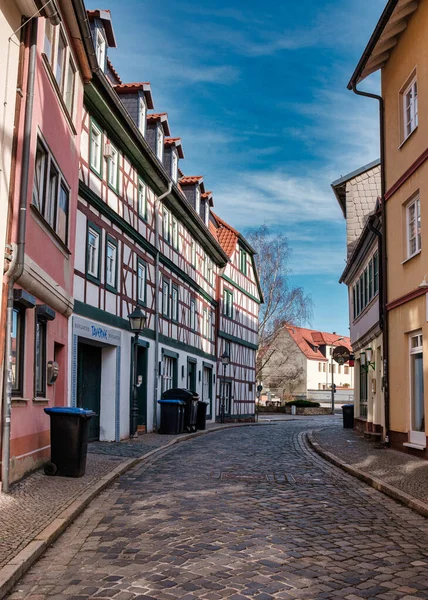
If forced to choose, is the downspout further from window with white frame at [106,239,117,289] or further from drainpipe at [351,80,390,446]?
drainpipe at [351,80,390,446]

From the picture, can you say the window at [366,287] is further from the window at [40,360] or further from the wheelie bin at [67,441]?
the wheelie bin at [67,441]

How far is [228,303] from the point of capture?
133 feet

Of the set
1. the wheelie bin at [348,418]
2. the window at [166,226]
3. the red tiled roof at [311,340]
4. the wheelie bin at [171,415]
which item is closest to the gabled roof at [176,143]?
the window at [166,226]

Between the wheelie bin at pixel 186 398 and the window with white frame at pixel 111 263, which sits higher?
the window with white frame at pixel 111 263

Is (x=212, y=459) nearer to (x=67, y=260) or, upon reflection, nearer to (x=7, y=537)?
(x=67, y=260)

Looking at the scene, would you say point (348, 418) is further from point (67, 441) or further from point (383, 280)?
point (67, 441)

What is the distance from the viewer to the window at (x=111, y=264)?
19.1m

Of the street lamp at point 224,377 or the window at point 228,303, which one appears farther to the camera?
the window at point 228,303

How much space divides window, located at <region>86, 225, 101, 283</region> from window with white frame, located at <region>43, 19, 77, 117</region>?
396 cm

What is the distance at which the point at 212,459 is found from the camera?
1484cm

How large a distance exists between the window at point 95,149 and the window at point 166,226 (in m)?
7.37

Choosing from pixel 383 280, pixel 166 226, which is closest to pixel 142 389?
pixel 166 226

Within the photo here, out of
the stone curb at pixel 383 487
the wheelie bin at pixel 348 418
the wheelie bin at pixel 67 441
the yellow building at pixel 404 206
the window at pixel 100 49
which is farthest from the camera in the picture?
the wheelie bin at pixel 348 418

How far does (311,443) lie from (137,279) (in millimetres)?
7173
